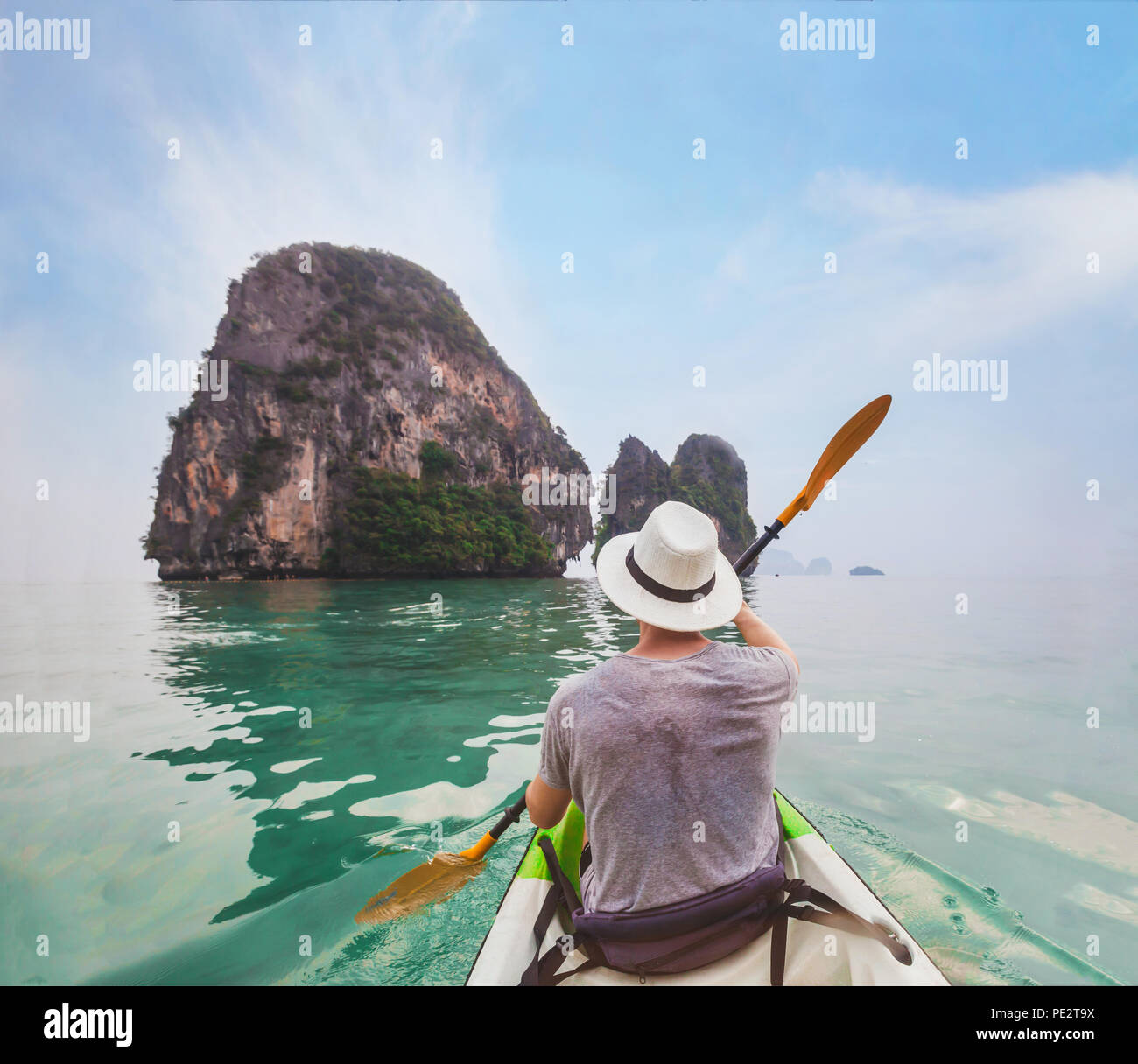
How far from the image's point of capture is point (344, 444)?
1754 inches

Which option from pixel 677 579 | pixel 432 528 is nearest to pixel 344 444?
pixel 432 528

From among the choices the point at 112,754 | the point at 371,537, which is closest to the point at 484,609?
the point at 112,754

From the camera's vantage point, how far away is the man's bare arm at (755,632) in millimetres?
1900

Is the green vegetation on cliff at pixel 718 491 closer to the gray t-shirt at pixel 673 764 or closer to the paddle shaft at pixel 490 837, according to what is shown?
the paddle shaft at pixel 490 837

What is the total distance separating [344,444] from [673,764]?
48277mm

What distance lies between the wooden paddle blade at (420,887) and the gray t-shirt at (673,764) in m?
1.71

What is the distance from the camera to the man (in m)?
1.35

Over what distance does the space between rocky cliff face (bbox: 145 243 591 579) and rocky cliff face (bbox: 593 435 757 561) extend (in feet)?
43.1

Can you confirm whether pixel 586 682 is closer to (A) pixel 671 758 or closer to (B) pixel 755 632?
(A) pixel 671 758

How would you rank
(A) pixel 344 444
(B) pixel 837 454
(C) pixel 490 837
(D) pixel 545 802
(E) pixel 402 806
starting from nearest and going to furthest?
(D) pixel 545 802 → (C) pixel 490 837 → (B) pixel 837 454 → (E) pixel 402 806 → (A) pixel 344 444

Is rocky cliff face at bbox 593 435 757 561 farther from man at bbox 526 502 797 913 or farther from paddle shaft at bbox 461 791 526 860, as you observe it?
man at bbox 526 502 797 913

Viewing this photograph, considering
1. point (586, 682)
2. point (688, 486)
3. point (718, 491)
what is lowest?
point (586, 682)

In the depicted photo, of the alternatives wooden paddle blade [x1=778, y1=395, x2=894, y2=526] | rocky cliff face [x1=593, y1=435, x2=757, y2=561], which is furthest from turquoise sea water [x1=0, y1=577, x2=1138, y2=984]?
rocky cliff face [x1=593, y1=435, x2=757, y2=561]

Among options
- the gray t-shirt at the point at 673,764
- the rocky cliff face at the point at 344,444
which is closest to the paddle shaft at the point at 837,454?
the gray t-shirt at the point at 673,764
